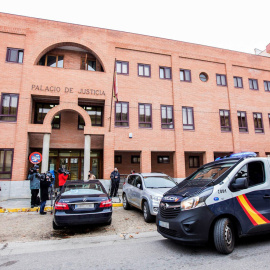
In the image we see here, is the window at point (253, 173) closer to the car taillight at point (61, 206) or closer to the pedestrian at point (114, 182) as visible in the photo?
the car taillight at point (61, 206)

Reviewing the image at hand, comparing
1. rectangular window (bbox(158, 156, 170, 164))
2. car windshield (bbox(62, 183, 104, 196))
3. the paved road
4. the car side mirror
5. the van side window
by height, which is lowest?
the paved road

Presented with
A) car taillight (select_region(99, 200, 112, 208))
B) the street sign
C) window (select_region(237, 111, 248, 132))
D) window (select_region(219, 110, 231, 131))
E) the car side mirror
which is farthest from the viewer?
window (select_region(237, 111, 248, 132))

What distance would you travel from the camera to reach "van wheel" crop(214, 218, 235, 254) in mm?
4031

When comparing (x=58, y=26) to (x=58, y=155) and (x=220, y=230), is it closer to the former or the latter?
(x=58, y=155)

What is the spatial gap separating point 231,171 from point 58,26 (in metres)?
16.2

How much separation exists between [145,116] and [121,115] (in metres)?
1.91

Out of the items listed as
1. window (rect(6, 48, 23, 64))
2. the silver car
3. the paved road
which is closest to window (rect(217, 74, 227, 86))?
the silver car

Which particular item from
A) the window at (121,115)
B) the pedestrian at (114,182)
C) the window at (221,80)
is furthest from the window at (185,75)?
the pedestrian at (114,182)

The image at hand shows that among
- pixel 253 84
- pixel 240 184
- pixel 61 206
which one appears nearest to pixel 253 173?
pixel 240 184

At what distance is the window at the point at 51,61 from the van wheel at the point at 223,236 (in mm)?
15988

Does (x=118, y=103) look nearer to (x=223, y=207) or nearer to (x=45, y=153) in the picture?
(x=45, y=153)

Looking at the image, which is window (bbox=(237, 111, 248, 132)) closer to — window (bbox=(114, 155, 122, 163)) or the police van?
window (bbox=(114, 155, 122, 163))

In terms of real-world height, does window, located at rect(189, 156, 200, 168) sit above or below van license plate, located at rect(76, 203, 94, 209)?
above

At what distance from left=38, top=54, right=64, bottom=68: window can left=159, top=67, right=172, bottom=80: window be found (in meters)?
8.02
